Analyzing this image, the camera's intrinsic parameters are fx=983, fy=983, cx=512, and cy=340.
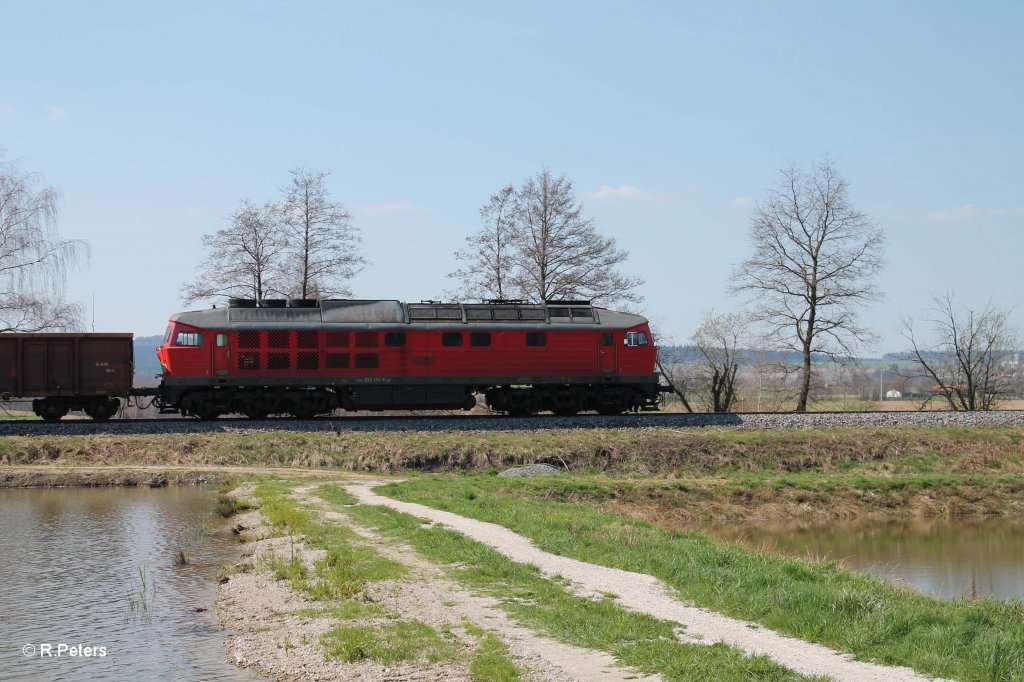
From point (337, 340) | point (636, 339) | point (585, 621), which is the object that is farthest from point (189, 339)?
point (585, 621)

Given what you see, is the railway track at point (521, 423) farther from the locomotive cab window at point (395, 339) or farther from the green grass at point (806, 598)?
the green grass at point (806, 598)

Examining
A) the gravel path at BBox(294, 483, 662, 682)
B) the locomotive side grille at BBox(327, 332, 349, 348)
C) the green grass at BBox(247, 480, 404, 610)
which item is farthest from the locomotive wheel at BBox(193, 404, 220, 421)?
the gravel path at BBox(294, 483, 662, 682)

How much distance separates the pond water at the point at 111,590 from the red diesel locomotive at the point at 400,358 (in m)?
9.70

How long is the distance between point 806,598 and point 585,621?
8.42 feet

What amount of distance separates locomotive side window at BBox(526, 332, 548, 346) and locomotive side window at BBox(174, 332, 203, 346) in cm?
1126

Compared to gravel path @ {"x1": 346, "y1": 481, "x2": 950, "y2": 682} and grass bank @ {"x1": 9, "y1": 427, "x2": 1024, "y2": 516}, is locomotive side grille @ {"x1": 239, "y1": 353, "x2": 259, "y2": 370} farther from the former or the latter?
gravel path @ {"x1": 346, "y1": 481, "x2": 950, "y2": 682}

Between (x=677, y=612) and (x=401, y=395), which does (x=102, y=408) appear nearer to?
(x=401, y=395)

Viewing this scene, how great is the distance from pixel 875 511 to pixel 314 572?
1684 centimetres

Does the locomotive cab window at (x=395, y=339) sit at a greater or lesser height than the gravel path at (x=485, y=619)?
greater

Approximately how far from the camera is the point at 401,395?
34.7 m

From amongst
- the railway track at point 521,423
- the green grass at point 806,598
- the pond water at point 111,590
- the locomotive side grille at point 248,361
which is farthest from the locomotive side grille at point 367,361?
the green grass at point 806,598

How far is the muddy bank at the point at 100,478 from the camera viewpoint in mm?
26828

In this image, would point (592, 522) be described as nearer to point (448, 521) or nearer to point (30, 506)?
point (448, 521)

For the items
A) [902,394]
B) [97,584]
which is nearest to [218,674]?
[97,584]
